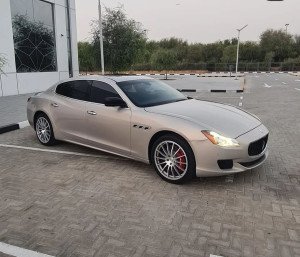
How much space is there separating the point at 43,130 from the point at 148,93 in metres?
2.58

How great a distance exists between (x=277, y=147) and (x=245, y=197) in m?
2.63

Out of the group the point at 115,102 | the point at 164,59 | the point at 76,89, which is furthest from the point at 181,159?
the point at 164,59

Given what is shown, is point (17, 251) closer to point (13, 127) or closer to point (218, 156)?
point (218, 156)

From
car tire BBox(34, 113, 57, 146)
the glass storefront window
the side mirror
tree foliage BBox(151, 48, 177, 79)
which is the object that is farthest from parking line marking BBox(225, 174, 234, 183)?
tree foliage BBox(151, 48, 177, 79)

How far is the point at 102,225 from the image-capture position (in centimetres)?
329

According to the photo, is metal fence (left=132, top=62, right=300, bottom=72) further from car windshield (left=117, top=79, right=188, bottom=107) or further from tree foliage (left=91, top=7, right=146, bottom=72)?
car windshield (left=117, top=79, right=188, bottom=107)

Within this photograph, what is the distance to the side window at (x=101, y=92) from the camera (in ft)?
16.7

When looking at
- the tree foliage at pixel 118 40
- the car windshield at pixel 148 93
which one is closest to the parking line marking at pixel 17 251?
the car windshield at pixel 148 93

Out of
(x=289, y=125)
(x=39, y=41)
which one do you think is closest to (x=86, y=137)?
(x=289, y=125)

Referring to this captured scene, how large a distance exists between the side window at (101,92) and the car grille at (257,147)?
2301 millimetres

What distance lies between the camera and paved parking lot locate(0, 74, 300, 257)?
295cm

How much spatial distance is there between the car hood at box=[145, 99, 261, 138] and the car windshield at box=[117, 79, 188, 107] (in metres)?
0.21

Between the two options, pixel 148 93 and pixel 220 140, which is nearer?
pixel 220 140

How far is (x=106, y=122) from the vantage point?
4.97 meters
